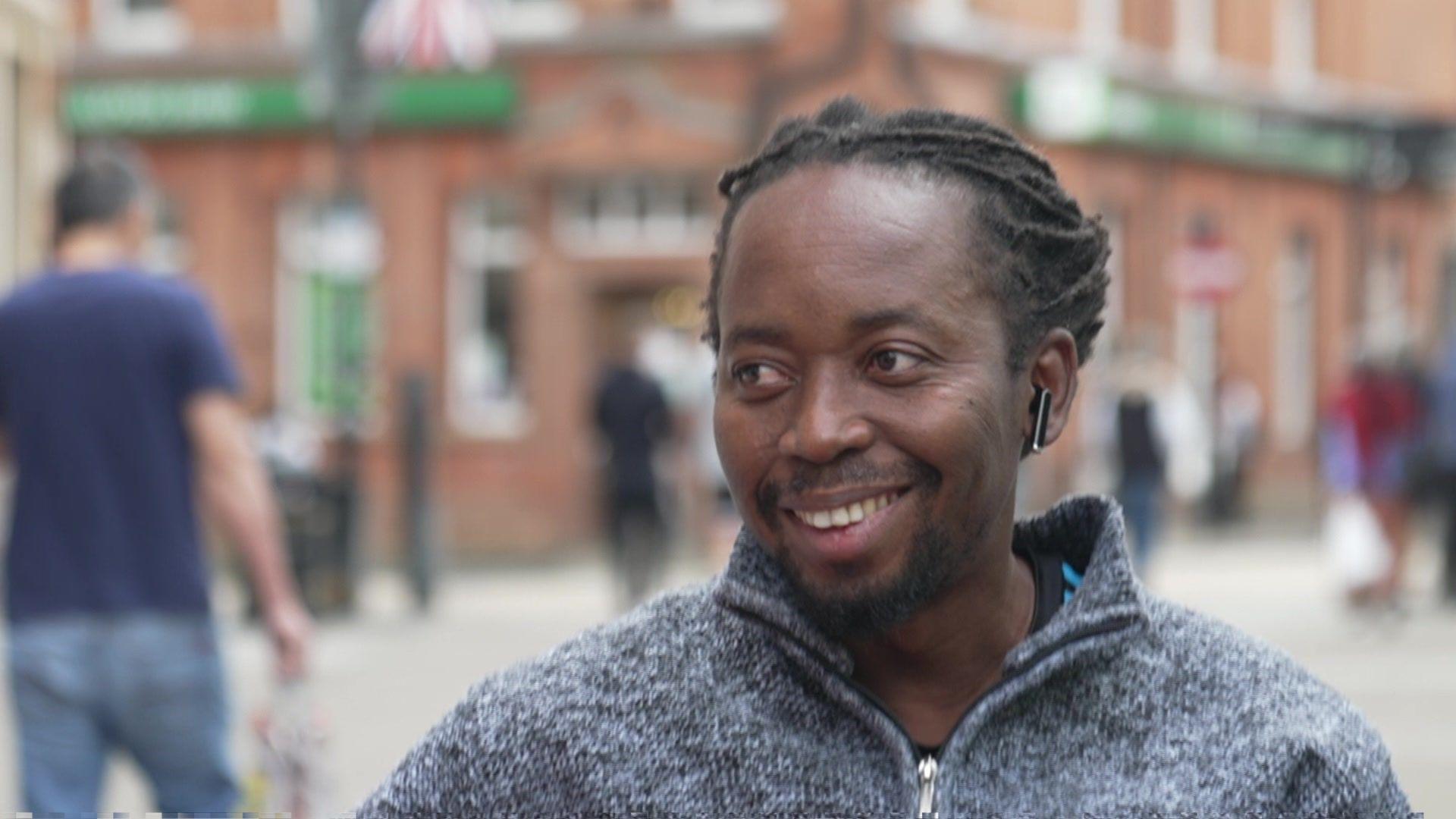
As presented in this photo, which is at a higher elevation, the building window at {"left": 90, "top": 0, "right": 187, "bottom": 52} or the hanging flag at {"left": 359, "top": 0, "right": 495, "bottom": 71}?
the hanging flag at {"left": 359, "top": 0, "right": 495, "bottom": 71}

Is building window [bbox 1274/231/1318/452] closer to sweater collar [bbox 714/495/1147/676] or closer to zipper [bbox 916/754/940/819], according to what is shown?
sweater collar [bbox 714/495/1147/676]

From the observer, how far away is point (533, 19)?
2473 cm

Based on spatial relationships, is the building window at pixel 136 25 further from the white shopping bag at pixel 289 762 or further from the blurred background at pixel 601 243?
the white shopping bag at pixel 289 762

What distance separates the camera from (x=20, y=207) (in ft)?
49.4

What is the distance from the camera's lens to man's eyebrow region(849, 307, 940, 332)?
2111 mm

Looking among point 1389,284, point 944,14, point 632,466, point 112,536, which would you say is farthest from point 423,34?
point 1389,284

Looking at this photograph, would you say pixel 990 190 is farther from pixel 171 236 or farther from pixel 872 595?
pixel 171 236

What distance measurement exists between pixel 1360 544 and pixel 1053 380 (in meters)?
13.7

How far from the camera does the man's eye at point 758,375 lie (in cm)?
214

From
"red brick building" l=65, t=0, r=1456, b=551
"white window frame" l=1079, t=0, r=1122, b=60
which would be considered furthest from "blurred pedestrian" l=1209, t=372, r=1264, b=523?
"white window frame" l=1079, t=0, r=1122, b=60

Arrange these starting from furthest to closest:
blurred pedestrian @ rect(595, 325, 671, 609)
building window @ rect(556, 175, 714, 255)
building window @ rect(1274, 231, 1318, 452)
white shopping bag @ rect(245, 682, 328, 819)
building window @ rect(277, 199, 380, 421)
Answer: building window @ rect(1274, 231, 1318, 452) < building window @ rect(556, 175, 714, 255) < building window @ rect(277, 199, 380, 421) < blurred pedestrian @ rect(595, 325, 671, 609) < white shopping bag @ rect(245, 682, 328, 819)

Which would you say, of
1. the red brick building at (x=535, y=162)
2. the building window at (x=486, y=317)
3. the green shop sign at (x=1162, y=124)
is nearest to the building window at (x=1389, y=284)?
the green shop sign at (x=1162, y=124)

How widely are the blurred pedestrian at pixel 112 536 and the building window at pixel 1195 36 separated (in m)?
25.5

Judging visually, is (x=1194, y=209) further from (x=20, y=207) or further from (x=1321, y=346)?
(x=20, y=207)
